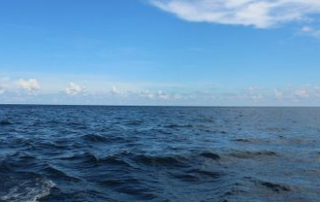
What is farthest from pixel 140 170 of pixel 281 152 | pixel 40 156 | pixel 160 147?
pixel 281 152

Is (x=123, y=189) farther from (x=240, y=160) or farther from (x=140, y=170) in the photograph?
(x=240, y=160)

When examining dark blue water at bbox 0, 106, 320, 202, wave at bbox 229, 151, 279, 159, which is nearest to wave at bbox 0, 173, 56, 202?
dark blue water at bbox 0, 106, 320, 202

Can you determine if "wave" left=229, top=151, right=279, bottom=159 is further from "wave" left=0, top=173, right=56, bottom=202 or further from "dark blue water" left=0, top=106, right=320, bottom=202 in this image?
"wave" left=0, top=173, right=56, bottom=202

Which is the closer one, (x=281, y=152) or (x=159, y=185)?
(x=159, y=185)

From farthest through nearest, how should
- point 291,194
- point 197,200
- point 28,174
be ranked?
1. point 28,174
2. point 291,194
3. point 197,200

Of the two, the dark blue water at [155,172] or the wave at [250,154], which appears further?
the wave at [250,154]

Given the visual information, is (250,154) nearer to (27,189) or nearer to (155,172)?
(155,172)

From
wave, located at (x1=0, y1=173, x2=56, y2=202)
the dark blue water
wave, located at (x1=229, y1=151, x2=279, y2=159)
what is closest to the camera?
wave, located at (x1=0, y1=173, x2=56, y2=202)

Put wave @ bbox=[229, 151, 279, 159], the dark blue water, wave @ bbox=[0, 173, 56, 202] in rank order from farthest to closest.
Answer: wave @ bbox=[229, 151, 279, 159] → the dark blue water → wave @ bbox=[0, 173, 56, 202]

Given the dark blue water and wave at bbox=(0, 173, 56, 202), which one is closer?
wave at bbox=(0, 173, 56, 202)

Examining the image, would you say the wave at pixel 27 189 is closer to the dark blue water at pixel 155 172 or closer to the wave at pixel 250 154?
the dark blue water at pixel 155 172

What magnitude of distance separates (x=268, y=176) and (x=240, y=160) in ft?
14.0

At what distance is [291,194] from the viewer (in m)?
13.5

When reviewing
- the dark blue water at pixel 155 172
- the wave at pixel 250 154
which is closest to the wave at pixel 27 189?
the dark blue water at pixel 155 172
